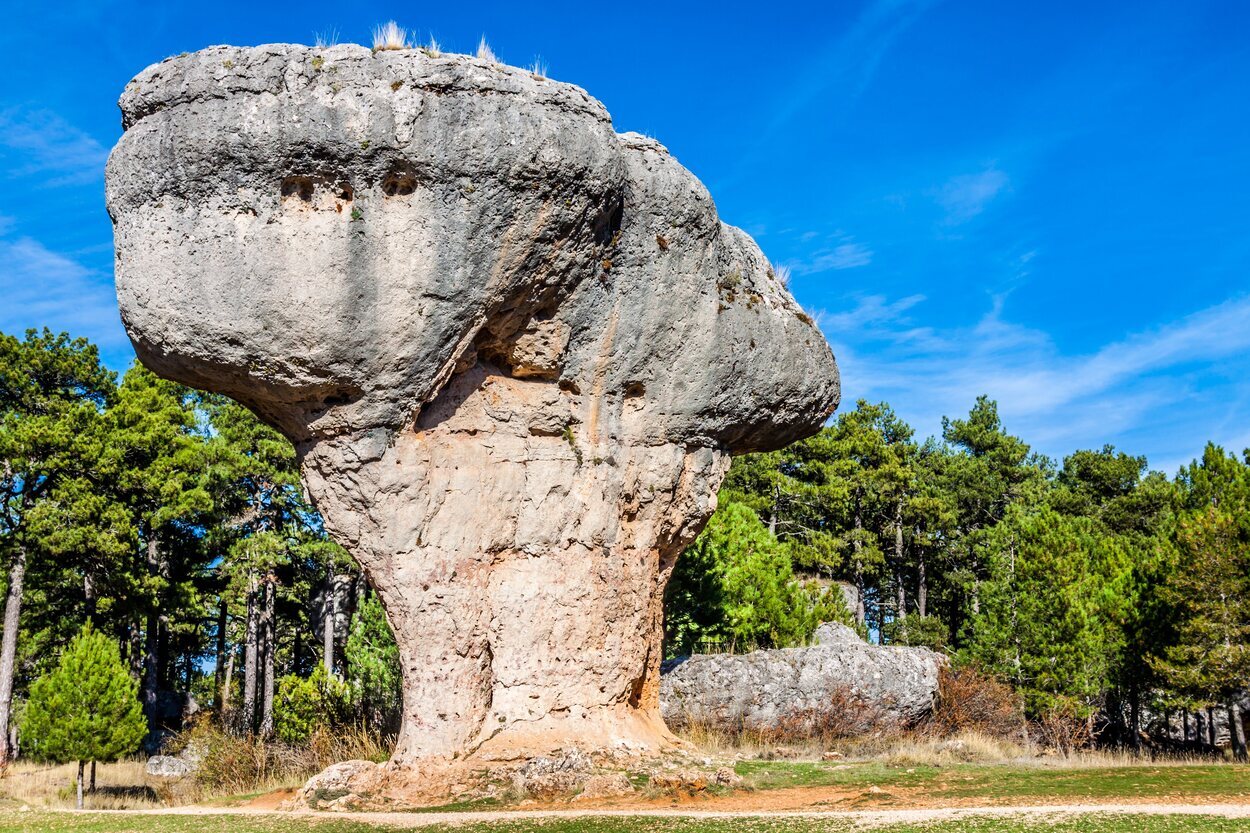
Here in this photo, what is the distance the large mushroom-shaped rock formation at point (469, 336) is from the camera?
36.6 ft

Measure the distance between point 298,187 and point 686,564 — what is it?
1469 centimetres

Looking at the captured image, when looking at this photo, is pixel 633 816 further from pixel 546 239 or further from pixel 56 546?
pixel 56 546

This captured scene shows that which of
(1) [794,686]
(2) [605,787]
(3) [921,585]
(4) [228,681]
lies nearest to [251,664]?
(4) [228,681]

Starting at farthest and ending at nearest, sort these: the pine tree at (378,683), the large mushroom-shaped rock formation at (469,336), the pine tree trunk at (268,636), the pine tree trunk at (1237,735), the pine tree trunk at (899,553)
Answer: the pine tree trunk at (899,553), the pine tree trunk at (268,636), the pine tree trunk at (1237,735), the pine tree at (378,683), the large mushroom-shaped rock formation at (469,336)

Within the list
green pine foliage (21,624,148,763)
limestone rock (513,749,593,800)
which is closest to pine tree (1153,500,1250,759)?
limestone rock (513,749,593,800)

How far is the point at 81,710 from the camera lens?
1750 cm

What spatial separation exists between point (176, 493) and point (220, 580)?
590cm

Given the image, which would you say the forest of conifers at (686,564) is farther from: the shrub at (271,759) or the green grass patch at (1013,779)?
the green grass patch at (1013,779)

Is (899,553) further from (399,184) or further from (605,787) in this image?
(399,184)

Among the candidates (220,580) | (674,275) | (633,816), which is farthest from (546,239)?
(220,580)

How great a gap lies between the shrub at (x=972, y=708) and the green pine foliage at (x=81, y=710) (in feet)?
48.5

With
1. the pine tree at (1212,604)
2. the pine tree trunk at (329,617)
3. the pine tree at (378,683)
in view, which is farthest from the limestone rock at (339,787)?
the pine tree trunk at (329,617)

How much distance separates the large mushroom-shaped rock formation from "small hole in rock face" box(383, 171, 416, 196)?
25mm

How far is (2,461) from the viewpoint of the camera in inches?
984
